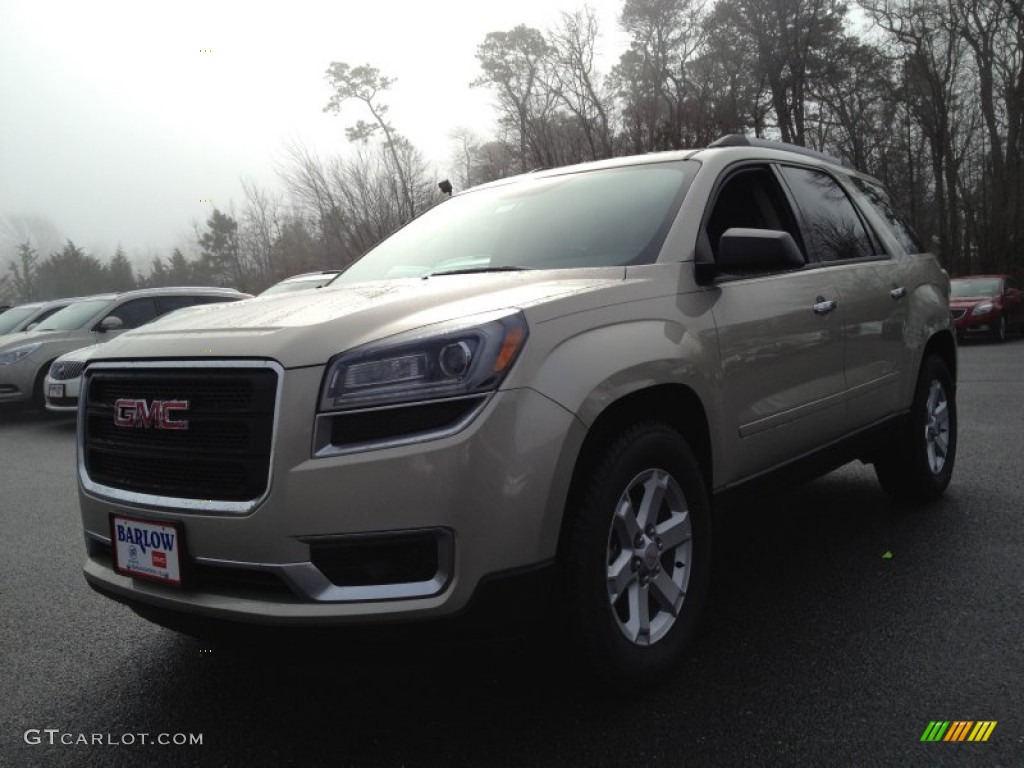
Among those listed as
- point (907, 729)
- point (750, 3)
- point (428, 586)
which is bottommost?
point (907, 729)

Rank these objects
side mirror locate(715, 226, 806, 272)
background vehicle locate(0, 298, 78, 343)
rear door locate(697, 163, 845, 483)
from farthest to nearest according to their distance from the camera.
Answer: background vehicle locate(0, 298, 78, 343)
rear door locate(697, 163, 845, 483)
side mirror locate(715, 226, 806, 272)

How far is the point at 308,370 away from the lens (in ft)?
6.75

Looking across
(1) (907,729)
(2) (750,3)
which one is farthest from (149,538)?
(2) (750,3)

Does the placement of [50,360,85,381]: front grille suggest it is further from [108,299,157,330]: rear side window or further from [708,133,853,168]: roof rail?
[708,133,853,168]: roof rail

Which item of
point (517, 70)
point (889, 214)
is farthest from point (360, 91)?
point (889, 214)

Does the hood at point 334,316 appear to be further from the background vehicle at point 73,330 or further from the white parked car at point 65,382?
the background vehicle at point 73,330

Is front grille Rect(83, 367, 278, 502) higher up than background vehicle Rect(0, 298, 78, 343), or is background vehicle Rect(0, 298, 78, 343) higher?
background vehicle Rect(0, 298, 78, 343)

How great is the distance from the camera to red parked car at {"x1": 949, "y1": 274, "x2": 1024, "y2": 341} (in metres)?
15.8

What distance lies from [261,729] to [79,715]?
2.13ft

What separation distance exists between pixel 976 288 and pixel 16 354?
17861 mm

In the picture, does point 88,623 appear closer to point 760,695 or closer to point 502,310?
point 502,310

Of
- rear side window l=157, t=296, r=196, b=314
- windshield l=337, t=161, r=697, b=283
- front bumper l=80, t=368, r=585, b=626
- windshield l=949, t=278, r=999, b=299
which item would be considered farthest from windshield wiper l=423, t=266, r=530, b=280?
windshield l=949, t=278, r=999, b=299

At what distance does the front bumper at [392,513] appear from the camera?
1.96 metres

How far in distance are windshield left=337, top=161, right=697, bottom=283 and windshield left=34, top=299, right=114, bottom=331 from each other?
9.40 metres
